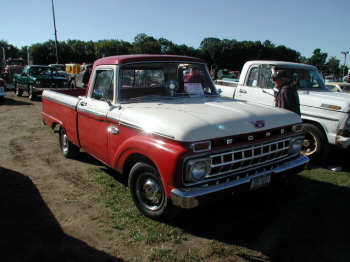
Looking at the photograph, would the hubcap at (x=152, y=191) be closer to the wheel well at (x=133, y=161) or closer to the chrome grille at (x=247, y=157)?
the wheel well at (x=133, y=161)

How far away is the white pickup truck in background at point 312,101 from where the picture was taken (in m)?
5.65

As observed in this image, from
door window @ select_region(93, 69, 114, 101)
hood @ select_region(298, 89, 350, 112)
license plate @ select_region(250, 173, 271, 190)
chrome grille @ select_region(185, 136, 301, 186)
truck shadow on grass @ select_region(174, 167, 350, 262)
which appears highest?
door window @ select_region(93, 69, 114, 101)

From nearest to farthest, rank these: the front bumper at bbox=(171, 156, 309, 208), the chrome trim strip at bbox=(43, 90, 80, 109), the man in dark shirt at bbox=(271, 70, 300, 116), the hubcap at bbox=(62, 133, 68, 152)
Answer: the front bumper at bbox=(171, 156, 309, 208) < the man in dark shirt at bbox=(271, 70, 300, 116) < the chrome trim strip at bbox=(43, 90, 80, 109) < the hubcap at bbox=(62, 133, 68, 152)

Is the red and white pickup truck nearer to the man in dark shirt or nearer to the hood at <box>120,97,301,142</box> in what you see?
the hood at <box>120,97,301,142</box>

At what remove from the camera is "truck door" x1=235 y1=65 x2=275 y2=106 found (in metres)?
6.71

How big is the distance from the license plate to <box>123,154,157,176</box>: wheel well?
3.61 ft

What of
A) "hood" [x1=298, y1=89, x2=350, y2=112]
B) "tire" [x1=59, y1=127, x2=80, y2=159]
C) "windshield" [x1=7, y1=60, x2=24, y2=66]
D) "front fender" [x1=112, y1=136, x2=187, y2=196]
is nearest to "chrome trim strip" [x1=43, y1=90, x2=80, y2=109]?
"tire" [x1=59, y1=127, x2=80, y2=159]

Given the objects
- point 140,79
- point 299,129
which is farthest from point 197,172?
point 140,79

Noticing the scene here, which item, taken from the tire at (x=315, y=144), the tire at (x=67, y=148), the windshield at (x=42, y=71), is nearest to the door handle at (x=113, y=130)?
the tire at (x=67, y=148)

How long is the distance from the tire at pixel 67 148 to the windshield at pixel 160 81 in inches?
85.5

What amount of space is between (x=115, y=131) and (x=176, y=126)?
1145 mm

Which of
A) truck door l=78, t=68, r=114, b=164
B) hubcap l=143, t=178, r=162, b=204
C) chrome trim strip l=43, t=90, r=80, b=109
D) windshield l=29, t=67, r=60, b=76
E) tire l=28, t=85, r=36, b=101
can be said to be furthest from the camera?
windshield l=29, t=67, r=60, b=76

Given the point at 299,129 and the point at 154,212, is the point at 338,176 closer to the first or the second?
the point at 299,129

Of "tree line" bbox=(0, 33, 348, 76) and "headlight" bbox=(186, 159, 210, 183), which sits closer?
"headlight" bbox=(186, 159, 210, 183)
